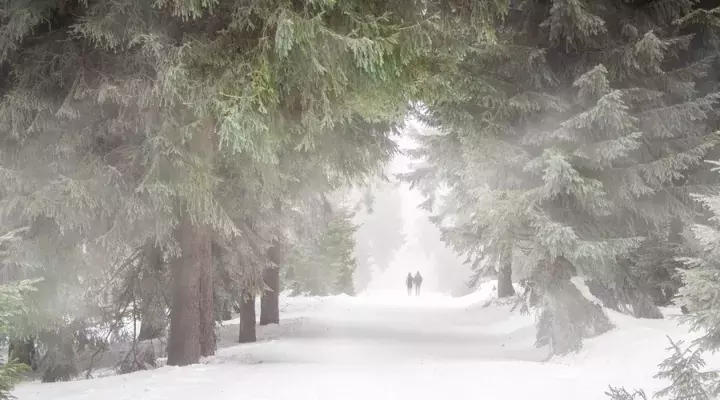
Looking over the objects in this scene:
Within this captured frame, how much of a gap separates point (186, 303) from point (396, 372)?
3.57 meters

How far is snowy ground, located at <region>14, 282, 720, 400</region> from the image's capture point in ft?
22.5

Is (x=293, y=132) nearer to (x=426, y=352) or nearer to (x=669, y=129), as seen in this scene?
(x=426, y=352)

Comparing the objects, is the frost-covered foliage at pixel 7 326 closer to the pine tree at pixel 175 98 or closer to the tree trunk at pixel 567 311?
the pine tree at pixel 175 98

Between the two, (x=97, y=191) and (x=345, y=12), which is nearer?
(x=345, y=12)

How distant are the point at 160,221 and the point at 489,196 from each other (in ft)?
17.6

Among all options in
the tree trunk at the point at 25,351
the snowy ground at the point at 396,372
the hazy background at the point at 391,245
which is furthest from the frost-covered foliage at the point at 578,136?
the hazy background at the point at 391,245

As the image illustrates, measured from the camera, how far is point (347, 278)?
3488 centimetres

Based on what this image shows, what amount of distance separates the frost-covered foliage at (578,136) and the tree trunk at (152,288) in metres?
5.88

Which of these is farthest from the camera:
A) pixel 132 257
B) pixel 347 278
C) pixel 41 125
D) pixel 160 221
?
pixel 347 278

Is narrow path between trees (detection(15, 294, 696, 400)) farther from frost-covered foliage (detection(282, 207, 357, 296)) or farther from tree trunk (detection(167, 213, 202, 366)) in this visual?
frost-covered foliage (detection(282, 207, 357, 296))

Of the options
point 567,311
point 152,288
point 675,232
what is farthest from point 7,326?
point 675,232

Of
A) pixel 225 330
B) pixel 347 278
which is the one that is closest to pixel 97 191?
pixel 225 330

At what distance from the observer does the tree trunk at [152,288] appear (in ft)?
35.4

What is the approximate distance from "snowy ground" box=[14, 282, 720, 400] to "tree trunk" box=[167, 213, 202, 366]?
1.80ft
